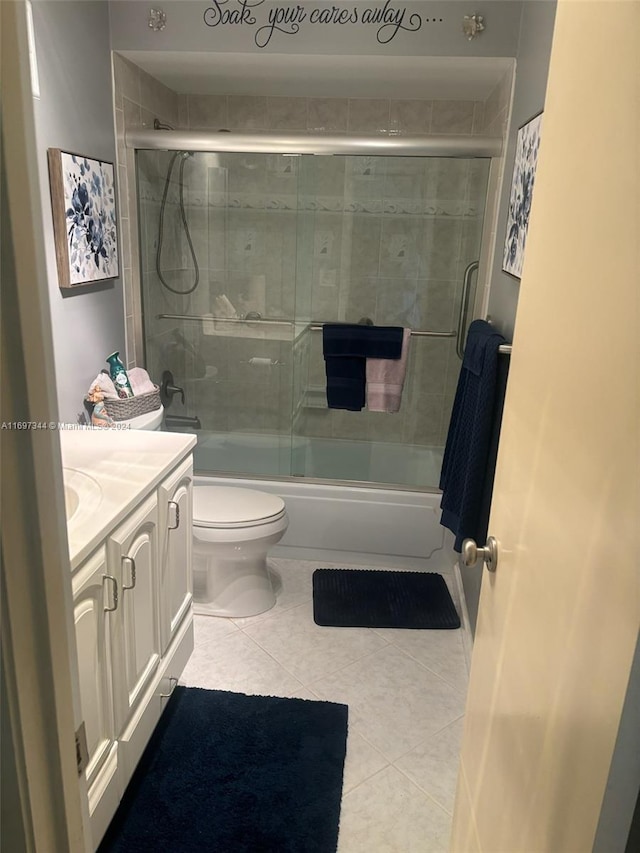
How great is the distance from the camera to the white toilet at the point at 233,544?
2.38m

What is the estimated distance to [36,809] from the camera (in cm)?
64

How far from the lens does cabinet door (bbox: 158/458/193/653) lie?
5.67 ft

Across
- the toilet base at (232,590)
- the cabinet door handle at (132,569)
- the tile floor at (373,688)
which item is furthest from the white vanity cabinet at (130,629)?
the toilet base at (232,590)

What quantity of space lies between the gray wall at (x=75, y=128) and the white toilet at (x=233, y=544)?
1.08 feet

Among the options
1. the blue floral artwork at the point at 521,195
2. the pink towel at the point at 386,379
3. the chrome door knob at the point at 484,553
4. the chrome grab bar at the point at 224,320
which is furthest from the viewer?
the chrome grab bar at the point at 224,320

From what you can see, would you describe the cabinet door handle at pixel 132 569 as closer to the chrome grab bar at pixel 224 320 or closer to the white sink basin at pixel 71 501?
the white sink basin at pixel 71 501

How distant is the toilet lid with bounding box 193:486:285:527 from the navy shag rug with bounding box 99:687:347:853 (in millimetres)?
609

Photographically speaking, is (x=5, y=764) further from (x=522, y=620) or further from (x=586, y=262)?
(x=586, y=262)

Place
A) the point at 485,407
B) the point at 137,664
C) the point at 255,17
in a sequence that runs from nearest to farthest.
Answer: the point at 137,664, the point at 485,407, the point at 255,17

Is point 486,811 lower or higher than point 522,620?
lower

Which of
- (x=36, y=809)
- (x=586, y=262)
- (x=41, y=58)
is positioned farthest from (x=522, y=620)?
(x=41, y=58)

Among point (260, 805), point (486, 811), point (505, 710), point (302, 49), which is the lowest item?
point (260, 805)

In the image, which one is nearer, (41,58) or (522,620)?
(522,620)

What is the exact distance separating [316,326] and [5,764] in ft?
8.64
